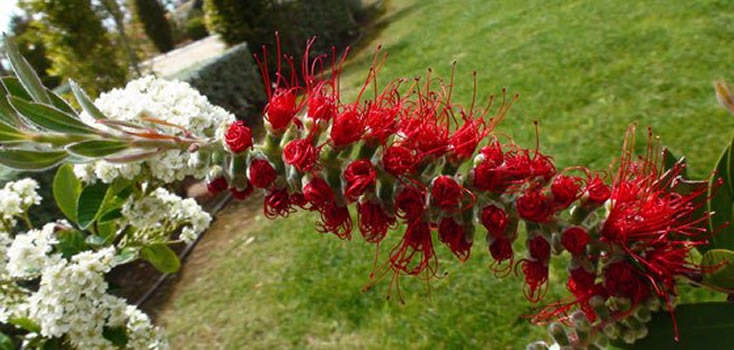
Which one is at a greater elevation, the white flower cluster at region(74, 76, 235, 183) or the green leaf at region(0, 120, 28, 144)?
the green leaf at region(0, 120, 28, 144)

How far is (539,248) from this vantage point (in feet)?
2.75

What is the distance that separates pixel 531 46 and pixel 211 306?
6.27 metres

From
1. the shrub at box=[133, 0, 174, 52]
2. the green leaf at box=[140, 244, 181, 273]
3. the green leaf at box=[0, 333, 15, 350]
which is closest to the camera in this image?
the green leaf at box=[0, 333, 15, 350]

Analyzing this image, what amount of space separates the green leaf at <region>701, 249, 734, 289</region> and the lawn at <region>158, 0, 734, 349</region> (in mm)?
3045

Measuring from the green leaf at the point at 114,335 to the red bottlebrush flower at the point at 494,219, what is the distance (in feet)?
4.35

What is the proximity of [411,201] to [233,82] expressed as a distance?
36.0 ft

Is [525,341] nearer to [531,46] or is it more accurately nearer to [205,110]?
[205,110]

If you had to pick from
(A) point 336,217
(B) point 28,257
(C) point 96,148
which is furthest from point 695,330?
(B) point 28,257

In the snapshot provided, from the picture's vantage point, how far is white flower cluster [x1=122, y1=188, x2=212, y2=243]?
174 centimetres

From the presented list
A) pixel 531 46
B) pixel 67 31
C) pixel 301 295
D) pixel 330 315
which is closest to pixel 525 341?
pixel 330 315

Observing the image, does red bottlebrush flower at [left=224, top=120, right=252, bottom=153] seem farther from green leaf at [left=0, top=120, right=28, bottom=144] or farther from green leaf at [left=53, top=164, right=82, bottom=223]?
green leaf at [left=53, top=164, right=82, bottom=223]

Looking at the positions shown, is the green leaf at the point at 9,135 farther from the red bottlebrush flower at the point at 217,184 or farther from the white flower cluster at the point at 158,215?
the white flower cluster at the point at 158,215

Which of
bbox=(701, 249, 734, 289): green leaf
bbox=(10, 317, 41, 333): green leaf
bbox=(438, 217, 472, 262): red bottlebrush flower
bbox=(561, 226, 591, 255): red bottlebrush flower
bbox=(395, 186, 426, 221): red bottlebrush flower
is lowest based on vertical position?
bbox=(10, 317, 41, 333): green leaf

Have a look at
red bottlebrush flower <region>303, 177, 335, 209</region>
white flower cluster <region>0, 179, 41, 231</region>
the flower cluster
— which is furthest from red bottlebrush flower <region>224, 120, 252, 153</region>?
white flower cluster <region>0, 179, 41, 231</region>
